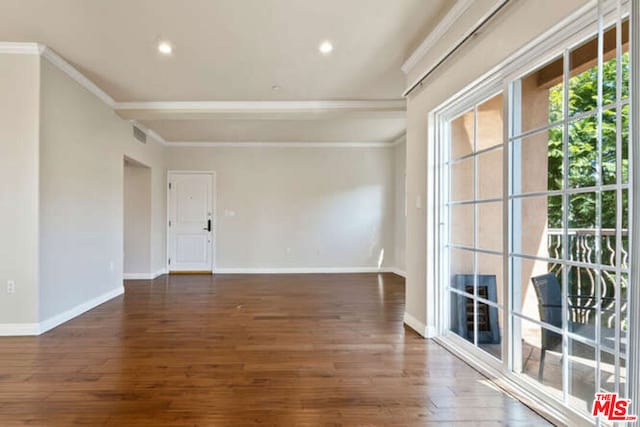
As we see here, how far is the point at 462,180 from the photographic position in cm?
304

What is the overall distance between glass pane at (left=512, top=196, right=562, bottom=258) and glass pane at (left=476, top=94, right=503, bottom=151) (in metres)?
0.59

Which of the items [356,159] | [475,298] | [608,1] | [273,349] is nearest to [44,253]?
[273,349]

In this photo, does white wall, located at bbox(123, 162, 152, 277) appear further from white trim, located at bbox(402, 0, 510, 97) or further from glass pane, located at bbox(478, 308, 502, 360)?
glass pane, located at bbox(478, 308, 502, 360)

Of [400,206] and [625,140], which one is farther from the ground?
[625,140]

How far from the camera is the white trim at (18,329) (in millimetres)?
3289

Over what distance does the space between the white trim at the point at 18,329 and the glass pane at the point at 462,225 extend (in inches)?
160

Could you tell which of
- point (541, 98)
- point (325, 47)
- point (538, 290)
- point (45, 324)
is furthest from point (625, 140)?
point (45, 324)

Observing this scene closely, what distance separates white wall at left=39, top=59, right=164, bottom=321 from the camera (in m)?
3.45

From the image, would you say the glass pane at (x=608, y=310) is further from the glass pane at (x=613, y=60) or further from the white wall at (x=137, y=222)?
the white wall at (x=137, y=222)

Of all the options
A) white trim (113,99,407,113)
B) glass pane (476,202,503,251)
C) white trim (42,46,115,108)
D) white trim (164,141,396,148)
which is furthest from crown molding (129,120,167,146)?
glass pane (476,202,503,251)

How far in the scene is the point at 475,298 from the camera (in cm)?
280

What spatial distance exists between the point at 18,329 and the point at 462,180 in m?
4.41

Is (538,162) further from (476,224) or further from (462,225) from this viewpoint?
(462,225)

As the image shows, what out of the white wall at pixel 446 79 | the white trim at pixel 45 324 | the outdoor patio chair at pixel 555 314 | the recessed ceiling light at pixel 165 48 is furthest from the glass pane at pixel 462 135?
the white trim at pixel 45 324
